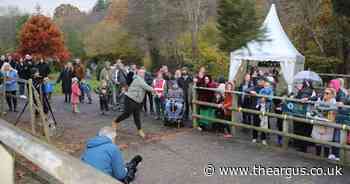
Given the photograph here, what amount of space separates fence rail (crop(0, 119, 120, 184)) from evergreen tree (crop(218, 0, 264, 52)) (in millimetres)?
2494

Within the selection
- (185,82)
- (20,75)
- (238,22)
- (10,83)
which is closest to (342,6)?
(185,82)

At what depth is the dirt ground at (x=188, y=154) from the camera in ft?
19.9

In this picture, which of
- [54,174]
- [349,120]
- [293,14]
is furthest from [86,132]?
[293,14]

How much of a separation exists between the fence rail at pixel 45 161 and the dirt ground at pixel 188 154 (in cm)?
257

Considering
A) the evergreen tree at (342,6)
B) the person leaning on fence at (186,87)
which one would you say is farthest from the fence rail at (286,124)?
the evergreen tree at (342,6)

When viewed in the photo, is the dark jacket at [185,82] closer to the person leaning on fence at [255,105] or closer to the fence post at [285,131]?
the person leaning on fence at [255,105]

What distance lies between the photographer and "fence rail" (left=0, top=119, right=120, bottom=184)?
1576 millimetres

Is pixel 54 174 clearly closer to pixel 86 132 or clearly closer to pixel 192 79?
pixel 86 132

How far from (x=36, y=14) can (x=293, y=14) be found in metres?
30.4

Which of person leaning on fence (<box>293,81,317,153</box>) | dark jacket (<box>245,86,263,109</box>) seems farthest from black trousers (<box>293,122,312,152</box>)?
dark jacket (<box>245,86,263,109</box>)

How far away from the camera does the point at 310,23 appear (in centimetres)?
2102

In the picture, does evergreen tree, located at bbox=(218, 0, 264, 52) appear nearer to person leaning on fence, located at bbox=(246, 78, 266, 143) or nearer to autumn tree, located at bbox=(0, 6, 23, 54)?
person leaning on fence, located at bbox=(246, 78, 266, 143)

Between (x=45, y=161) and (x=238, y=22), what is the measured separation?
A: 2720 mm

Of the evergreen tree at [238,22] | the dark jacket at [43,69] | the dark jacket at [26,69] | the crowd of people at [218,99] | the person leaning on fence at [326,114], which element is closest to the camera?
the evergreen tree at [238,22]
